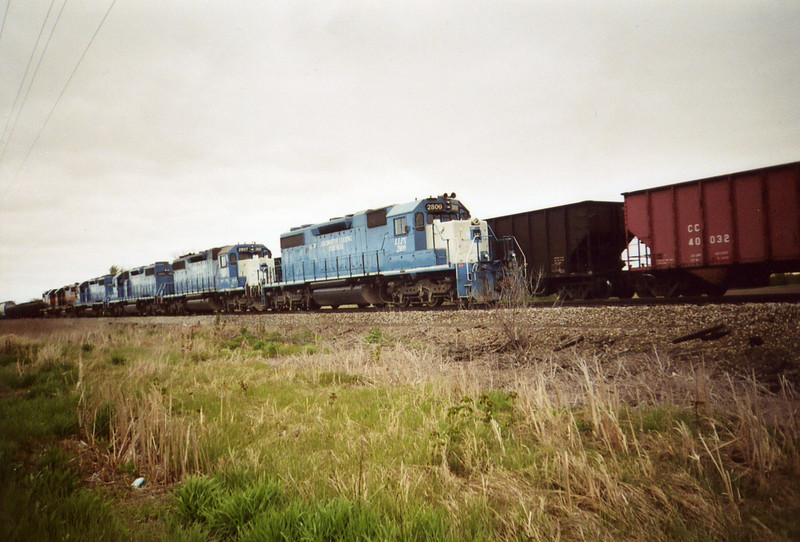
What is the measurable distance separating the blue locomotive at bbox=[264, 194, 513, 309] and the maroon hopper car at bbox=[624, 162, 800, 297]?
17.1 ft

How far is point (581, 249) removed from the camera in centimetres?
1733

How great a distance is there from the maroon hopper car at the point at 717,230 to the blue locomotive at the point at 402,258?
5.22 m

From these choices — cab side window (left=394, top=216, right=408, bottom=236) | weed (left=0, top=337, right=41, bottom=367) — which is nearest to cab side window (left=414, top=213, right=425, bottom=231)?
cab side window (left=394, top=216, right=408, bottom=236)

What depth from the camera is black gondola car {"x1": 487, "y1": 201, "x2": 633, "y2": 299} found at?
17.1m

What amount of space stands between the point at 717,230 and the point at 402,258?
37.0 feet

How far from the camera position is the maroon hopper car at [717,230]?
491 inches

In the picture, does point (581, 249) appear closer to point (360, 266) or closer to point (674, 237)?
point (674, 237)

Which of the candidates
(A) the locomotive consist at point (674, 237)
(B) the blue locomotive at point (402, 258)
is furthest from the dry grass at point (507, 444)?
(B) the blue locomotive at point (402, 258)

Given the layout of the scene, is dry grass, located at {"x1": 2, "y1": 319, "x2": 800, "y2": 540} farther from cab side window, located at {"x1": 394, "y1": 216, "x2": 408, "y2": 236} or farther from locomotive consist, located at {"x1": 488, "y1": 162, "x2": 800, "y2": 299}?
cab side window, located at {"x1": 394, "y1": 216, "x2": 408, "y2": 236}

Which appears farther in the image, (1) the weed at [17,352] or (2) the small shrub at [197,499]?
(1) the weed at [17,352]

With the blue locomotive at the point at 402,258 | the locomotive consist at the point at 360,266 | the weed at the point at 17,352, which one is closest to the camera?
the weed at the point at 17,352

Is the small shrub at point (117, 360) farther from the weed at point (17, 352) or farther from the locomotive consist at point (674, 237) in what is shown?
the locomotive consist at point (674, 237)

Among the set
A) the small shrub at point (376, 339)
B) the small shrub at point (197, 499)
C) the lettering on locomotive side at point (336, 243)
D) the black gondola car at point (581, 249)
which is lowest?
the small shrub at point (197, 499)

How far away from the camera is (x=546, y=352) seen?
836cm
